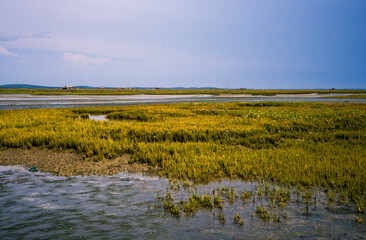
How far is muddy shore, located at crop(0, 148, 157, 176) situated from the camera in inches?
401

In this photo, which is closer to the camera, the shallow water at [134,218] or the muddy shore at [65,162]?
the shallow water at [134,218]

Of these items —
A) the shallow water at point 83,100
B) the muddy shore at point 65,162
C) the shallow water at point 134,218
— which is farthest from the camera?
the shallow water at point 83,100

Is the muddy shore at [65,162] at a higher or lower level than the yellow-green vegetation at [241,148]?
lower

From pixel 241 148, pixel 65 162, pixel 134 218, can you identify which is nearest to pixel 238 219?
pixel 134 218

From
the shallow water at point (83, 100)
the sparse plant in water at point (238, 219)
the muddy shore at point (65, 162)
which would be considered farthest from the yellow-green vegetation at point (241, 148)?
the shallow water at point (83, 100)

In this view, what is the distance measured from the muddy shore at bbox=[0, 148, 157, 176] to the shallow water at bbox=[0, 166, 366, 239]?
193cm

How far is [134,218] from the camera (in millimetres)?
6008

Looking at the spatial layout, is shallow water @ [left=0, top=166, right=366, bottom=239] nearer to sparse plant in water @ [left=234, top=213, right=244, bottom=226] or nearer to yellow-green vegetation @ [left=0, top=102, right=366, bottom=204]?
sparse plant in water @ [left=234, top=213, right=244, bottom=226]

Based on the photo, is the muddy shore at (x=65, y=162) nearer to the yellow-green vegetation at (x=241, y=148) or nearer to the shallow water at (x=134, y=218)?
the yellow-green vegetation at (x=241, y=148)

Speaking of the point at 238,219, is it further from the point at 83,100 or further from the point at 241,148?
the point at 83,100

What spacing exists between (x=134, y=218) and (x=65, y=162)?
692 centimetres

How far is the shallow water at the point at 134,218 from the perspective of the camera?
17.4ft

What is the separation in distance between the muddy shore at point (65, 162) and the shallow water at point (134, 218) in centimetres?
193

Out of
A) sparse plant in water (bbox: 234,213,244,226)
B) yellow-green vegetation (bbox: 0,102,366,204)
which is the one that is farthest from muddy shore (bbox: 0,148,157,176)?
sparse plant in water (bbox: 234,213,244,226)
